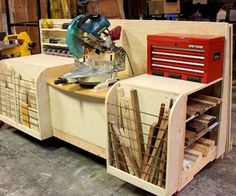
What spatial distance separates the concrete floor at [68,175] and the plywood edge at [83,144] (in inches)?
5.3

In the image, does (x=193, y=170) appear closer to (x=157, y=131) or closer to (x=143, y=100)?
(x=157, y=131)

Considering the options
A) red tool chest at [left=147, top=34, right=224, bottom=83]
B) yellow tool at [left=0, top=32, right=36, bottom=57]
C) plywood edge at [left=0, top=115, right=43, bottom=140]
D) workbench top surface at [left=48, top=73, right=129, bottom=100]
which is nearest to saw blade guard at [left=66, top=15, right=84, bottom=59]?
workbench top surface at [left=48, top=73, right=129, bottom=100]

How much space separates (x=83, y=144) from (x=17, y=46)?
6.64 ft

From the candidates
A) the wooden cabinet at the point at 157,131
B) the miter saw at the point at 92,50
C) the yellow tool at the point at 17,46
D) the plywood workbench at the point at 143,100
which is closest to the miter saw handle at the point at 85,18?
the miter saw at the point at 92,50

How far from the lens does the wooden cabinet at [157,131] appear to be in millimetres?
1789

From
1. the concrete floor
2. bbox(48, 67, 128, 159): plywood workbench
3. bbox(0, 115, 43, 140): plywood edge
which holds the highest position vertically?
bbox(48, 67, 128, 159): plywood workbench

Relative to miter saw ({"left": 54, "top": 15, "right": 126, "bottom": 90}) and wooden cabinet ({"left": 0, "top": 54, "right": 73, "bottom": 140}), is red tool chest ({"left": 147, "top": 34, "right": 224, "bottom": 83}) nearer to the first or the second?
miter saw ({"left": 54, "top": 15, "right": 126, "bottom": 90})

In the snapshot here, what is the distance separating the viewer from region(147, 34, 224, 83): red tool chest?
1974 millimetres

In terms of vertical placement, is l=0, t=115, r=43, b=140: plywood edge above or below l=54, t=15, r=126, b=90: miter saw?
below

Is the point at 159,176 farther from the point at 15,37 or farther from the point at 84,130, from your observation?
the point at 15,37

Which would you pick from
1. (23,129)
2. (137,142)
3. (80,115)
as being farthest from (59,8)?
(137,142)

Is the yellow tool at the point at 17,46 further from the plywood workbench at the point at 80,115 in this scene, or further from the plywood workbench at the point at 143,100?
the plywood workbench at the point at 80,115

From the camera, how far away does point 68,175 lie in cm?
232

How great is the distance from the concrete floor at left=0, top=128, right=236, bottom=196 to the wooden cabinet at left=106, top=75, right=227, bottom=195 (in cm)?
15
